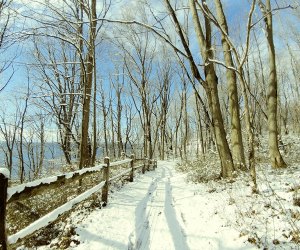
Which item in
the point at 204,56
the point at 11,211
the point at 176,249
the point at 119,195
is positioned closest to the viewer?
the point at 176,249

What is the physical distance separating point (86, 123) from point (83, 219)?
5.35 m

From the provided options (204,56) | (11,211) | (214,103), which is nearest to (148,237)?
(11,211)

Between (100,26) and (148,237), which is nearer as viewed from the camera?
(148,237)

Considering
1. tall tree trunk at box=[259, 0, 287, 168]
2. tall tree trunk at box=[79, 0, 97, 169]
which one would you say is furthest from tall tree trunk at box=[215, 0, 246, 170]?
tall tree trunk at box=[79, 0, 97, 169]

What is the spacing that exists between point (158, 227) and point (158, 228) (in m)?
0.06

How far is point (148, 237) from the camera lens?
4629 mm

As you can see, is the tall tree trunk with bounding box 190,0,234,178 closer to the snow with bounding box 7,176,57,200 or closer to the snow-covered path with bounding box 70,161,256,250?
the snow-covered path with bounding box 70,161,256,250

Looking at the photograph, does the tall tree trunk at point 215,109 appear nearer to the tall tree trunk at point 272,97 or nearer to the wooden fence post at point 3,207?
the tall tree trunk at point 272,97

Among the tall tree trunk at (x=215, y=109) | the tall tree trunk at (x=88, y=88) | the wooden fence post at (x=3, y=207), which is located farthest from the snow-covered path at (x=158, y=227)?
the tall tree trunk at (x=88, y=88)

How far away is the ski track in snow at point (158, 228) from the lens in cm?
425

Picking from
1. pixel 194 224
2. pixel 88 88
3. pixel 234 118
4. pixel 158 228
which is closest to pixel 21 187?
pixel 158 228

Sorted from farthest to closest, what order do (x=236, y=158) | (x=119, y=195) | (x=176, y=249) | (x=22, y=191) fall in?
(x=236, y=158) → (x=119, y=195) → (x=176, y=249) → (x=22, y=191)

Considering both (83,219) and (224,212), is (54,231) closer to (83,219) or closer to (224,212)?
(83,219)

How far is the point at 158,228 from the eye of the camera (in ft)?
16.6
